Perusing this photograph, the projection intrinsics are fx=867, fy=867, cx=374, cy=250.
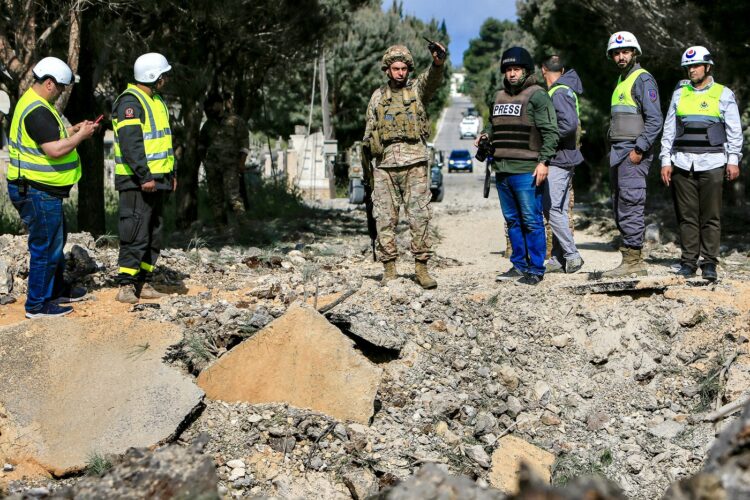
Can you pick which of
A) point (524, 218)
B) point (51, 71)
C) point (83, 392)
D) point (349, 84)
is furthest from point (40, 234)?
point (349, 84)

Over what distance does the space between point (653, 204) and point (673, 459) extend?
11.3 m

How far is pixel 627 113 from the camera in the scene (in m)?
6.88

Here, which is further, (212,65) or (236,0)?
(212,65)

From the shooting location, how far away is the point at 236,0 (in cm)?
1203

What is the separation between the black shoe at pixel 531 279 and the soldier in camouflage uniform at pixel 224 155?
599 centimetres

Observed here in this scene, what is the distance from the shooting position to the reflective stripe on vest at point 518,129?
6.71 m

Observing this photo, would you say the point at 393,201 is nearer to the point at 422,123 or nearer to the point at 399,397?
the point at 422,123

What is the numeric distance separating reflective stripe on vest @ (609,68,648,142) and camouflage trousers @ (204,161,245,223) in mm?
6361

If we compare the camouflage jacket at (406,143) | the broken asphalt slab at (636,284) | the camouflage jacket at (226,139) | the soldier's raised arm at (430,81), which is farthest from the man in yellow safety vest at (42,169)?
the camouflage jacket at (226,139)

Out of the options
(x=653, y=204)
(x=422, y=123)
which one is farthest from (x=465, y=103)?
(x=422, y=123)

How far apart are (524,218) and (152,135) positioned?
9.52 ft

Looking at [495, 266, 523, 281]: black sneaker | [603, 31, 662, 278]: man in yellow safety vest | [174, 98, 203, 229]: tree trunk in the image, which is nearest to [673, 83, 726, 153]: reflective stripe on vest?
[603, 31, 662, 278]: man in yellow safety vest

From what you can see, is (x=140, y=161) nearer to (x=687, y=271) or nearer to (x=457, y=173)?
(x=687, y=271)

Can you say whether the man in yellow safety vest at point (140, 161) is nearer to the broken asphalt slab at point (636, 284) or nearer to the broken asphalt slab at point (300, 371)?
the broken asphalt slab at point (300, 371)
